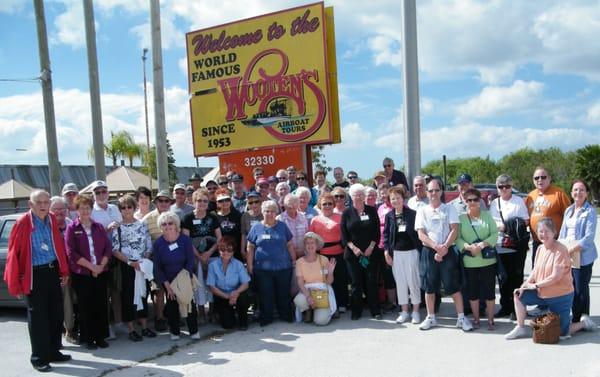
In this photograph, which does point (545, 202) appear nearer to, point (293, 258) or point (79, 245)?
point (293, 258)

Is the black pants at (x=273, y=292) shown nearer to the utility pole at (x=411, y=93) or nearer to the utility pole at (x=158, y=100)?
the utility pole at (x=411, y=93)

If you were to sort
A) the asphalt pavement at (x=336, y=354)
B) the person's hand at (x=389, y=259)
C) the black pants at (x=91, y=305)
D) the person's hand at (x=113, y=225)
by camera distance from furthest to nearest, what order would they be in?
the person's hand at (x=389, y=259) → the person's hand at (x=113, y=225) → the black pants at (x=91, y=305) → the asphalt pavement at (x=336, y=354)

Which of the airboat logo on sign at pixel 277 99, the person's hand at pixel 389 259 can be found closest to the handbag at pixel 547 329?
the person's hand at pixel 389 259

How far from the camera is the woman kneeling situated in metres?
6.74

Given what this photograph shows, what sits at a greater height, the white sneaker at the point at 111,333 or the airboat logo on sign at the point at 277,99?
the airboat logo on sign at the point at 277,99

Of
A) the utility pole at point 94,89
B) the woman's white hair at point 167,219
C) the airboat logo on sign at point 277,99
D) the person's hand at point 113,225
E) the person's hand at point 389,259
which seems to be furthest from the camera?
the airboat logo on sign at point 277,99

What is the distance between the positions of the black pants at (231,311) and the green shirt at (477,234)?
286 cm

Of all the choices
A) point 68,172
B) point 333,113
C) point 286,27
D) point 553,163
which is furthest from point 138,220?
point 553,163

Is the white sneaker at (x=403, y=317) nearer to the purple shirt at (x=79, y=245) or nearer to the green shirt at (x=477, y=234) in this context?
the green shirt at (x=477, y=234)

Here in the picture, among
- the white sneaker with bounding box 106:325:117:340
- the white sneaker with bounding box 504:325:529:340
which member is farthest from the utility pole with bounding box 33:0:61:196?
the white sneaker with bounding box 504:325:529:340

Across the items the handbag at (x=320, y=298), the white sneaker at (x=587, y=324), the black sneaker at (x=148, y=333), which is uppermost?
the handbag at (x=320, y=298)

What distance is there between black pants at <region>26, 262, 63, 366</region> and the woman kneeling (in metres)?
2.92

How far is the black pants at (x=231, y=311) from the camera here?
22.3ft

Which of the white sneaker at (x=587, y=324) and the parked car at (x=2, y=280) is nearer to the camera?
the white sneaker at (x=587, y=324)
